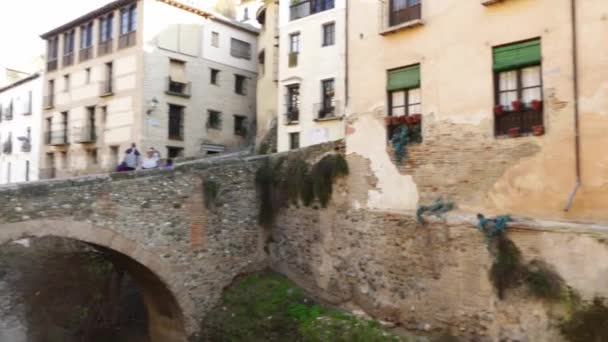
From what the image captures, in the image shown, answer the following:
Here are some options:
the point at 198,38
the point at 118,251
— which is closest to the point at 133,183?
the point at 118,251

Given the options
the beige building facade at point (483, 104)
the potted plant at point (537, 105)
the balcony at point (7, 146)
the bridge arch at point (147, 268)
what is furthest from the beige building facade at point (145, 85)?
the potted plant at point (537, 105)

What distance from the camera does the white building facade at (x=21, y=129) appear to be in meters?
33.4

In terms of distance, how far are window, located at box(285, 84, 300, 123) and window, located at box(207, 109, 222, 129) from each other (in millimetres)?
5718

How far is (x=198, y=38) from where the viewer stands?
90.9ft

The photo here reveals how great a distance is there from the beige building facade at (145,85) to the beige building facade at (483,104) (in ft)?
53.3

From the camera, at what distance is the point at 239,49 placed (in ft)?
98.2

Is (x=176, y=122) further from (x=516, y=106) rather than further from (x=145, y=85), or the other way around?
(x=516, y=106)

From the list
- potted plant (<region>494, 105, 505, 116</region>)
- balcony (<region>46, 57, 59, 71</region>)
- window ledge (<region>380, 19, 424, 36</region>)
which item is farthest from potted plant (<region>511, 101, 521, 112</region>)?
balcony (<region>46, 57, 59, 71</region>)

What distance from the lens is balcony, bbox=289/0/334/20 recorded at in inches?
899

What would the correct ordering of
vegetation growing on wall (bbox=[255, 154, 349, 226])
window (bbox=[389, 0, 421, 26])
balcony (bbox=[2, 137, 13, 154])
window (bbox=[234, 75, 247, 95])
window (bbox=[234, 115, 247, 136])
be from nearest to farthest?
window (bbox=[389, 0, 421, 26]) → vegetation growing on wall (bbox=[255, 154, 349, 226]) → window (bbox=[234, 75, 247, 95]) → window (bbox=[234, 115, 247, 136]) → balcony (bbox=[2, 137, 13, 154])

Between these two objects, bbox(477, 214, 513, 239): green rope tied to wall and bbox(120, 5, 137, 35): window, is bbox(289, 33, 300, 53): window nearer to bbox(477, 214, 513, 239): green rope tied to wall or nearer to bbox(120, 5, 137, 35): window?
bbox(120, 5, 137, 35): window

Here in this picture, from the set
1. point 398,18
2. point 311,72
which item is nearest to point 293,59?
point 311,72

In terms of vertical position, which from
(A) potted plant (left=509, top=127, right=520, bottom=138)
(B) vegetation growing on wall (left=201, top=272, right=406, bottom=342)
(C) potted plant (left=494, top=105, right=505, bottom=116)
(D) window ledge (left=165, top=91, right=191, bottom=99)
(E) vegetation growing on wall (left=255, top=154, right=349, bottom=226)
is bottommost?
(B) vegetation growing on wall (left=201, top=272, right=406, bottom=342)

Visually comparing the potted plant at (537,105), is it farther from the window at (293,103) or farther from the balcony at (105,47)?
the balcony at (105,47)
